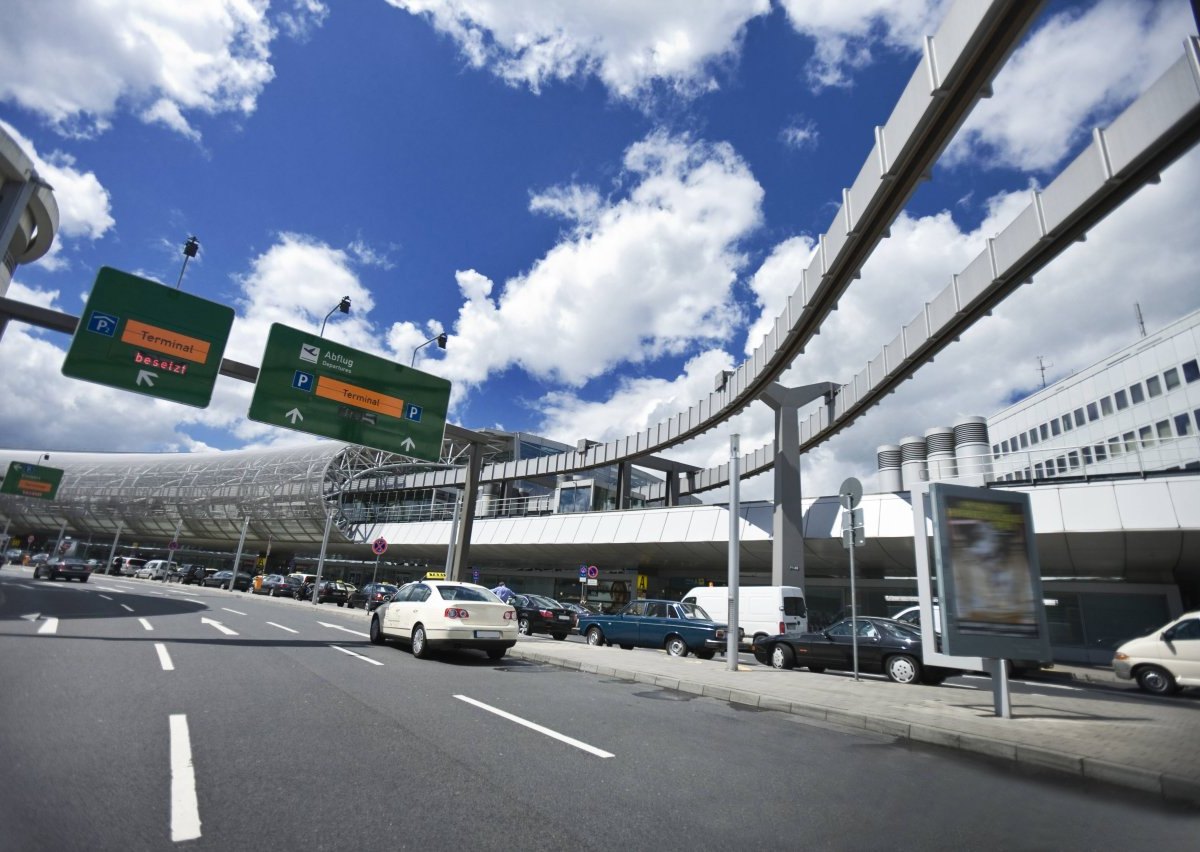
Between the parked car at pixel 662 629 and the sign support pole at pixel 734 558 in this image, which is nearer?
the sign support pole at pixel 734 558

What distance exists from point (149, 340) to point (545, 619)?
15.2m

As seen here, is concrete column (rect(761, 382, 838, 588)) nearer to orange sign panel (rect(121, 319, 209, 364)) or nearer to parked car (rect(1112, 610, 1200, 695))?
parked car (rect(1112, 610, 1200, 695))

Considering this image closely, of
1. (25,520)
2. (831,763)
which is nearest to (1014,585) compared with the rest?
(831,763)

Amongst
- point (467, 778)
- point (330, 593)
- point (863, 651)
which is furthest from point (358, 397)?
point (330, 593)

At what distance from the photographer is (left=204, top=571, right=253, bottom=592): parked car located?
48.7m

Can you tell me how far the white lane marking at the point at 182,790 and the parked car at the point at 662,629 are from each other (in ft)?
44.8

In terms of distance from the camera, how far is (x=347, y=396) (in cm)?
1577

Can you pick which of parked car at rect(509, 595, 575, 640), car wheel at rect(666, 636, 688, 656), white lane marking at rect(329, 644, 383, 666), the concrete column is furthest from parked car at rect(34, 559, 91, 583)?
the concrete column

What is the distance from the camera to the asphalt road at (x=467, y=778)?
3574 millimetres

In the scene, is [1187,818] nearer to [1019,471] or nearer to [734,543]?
[734,543]

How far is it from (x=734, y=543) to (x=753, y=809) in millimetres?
10318

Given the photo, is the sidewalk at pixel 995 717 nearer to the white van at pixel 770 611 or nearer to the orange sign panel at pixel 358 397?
the white van at pixel 770 611

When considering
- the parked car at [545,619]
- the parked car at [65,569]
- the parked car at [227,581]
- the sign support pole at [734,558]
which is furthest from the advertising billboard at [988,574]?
the parked car at [227,581]

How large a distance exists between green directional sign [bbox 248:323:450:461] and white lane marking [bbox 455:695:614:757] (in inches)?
383
